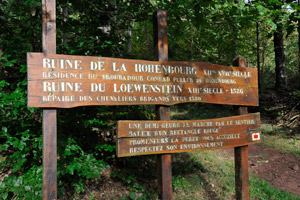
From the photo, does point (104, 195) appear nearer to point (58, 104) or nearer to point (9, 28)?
point (58, 104)

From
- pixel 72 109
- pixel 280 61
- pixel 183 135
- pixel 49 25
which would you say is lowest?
pixel 183 135

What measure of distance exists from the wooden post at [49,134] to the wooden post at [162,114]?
4.12ft

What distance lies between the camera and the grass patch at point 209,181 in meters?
3.84

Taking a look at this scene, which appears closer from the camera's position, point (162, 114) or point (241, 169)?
point (162, 114)

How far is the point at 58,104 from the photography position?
2.28m

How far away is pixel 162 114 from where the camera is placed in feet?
8.93

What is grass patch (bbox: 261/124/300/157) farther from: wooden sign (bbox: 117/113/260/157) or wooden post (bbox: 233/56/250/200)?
wooden sign (bbox: 117/113/260/157)

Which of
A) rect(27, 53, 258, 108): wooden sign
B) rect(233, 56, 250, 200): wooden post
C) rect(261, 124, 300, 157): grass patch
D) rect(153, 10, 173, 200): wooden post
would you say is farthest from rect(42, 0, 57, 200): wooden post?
rect(261, 124, 300, 157): grass patch

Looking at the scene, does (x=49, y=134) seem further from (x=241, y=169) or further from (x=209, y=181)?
(x=209, y=181)

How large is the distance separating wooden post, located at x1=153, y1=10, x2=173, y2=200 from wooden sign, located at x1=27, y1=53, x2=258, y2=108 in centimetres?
14

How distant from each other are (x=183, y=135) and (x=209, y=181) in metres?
2.21

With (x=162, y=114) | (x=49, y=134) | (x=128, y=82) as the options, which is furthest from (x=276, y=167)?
(x=49, y=134)

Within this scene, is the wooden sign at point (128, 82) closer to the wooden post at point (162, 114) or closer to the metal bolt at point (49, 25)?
the wooden post at point (162, 114)

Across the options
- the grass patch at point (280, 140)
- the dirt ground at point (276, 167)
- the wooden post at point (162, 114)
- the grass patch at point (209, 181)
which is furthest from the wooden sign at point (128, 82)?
the grass patch at point (280, 140)
